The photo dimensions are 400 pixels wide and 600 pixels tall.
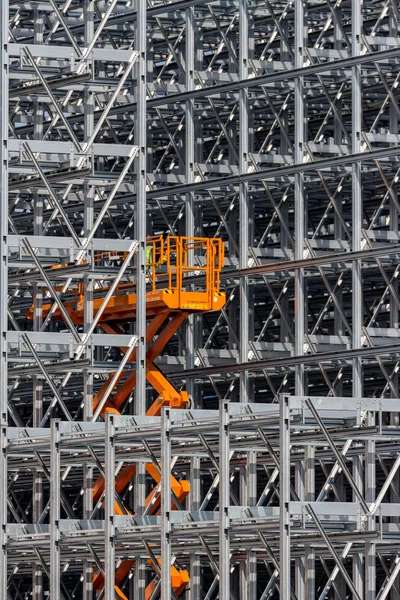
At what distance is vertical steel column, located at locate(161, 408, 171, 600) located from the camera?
47.2 meters

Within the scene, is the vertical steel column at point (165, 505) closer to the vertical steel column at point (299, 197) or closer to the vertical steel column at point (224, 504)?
the vertical steel column at point (224, 504)

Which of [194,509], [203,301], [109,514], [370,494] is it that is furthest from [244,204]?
[370,494]

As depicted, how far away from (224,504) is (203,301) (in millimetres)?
9503

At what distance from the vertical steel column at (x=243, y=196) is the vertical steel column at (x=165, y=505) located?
1377 cm

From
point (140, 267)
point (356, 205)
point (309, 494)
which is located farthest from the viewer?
point (356, 205)

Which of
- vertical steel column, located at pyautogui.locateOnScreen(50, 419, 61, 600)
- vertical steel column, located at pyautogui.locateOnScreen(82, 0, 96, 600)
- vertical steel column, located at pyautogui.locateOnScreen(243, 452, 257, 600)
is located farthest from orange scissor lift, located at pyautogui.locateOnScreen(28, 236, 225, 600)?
vertical steel column, located at pyautogui.locateOnScreen(50, 419, 61, 600)

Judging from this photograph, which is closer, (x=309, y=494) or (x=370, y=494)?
(x=370, y=494)

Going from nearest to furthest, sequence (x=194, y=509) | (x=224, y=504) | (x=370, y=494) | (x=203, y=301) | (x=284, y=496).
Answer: (x=284, y=496), (x=224, y=504), (x=370, y=494), (x=194, y=509), (x=203, y=301)

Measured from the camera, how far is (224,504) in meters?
46.3

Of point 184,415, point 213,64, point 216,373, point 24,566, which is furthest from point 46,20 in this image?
point 184,415

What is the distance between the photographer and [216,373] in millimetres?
61625

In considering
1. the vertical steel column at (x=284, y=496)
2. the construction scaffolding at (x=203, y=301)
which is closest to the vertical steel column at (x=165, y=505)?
the construction scaffolding at (x=203, y=301)

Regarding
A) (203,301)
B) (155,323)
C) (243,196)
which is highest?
(243,196)

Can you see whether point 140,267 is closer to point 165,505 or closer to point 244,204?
point 165,505
